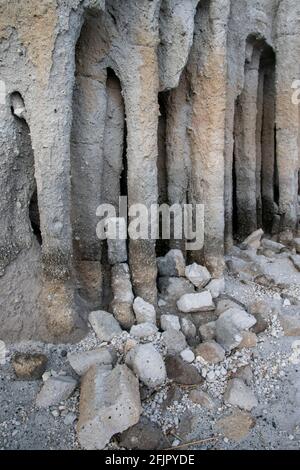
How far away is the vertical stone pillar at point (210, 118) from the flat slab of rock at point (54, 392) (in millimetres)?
1801

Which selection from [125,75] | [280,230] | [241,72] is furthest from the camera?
[280,230]

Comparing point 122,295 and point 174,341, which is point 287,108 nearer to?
point 122,295

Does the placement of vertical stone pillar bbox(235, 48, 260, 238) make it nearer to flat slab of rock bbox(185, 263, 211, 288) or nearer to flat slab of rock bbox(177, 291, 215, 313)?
flat slab of rock bbox(185, 263, 211, 288)

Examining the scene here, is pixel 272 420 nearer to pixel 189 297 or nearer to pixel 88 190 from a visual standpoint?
pixel 189 297

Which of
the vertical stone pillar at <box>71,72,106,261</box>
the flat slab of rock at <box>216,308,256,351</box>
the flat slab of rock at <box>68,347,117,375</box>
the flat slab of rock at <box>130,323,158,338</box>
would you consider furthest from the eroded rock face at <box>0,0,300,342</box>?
the flat slab of rock at <box>216,308,256,351</box>

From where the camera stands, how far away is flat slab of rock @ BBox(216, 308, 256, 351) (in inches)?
105

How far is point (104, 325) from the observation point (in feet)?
8.76

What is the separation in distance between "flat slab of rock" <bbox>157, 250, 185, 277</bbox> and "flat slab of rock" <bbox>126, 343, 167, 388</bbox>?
Result: 1037 mm

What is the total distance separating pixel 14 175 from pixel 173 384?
158 centimetres

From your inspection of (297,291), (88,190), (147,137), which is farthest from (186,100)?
(297,291)

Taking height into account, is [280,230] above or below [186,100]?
below

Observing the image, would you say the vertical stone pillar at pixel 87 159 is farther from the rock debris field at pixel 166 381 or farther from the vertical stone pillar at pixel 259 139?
the vertical stone pillar at pixel 259 139

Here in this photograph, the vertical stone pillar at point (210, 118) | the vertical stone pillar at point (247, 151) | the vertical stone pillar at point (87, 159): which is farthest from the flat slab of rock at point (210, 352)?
the vertical stone pillar at point (247, 151)

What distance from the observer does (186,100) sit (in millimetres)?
3627
